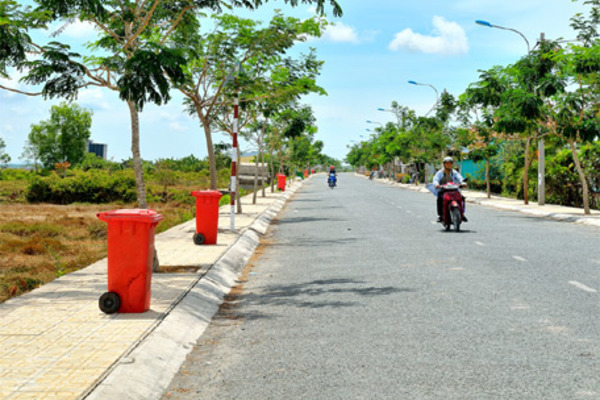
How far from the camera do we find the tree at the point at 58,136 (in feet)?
311

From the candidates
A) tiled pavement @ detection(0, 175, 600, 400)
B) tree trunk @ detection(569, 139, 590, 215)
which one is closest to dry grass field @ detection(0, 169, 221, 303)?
tiled pavement @ detection(0, 175, 600, 400)

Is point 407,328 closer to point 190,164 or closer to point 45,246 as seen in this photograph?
point 45,246

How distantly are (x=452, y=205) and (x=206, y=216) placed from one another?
6.67 m

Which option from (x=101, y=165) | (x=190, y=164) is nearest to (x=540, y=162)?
(x=190, y=164)

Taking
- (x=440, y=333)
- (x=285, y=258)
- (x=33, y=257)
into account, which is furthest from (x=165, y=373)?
(x=33, y=257)

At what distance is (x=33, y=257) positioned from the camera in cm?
1312

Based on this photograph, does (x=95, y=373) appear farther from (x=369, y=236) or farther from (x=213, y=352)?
(x=369, y=236)

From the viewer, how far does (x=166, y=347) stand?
5918 mm

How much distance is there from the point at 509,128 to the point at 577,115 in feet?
7.50

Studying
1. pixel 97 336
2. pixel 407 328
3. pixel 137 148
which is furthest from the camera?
pixel 137 148

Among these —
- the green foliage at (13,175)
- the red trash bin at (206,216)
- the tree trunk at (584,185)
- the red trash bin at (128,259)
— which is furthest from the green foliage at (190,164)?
the red trash bin at (128,259)

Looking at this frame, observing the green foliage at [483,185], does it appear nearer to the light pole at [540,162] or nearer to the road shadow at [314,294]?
the light pole at [540,162]

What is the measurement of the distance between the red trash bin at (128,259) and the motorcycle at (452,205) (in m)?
11.5

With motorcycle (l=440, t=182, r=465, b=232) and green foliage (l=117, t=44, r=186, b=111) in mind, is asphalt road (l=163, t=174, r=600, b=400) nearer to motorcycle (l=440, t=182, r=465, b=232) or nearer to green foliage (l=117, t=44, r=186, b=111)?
green foliage (l=117, t=44, r=186, b=111)
